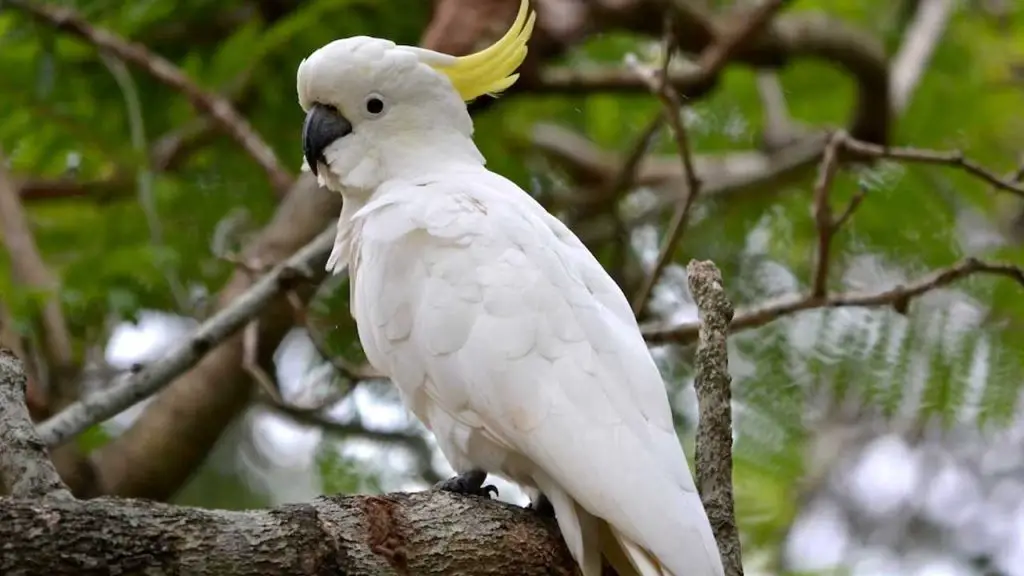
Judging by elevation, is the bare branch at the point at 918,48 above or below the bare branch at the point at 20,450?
below

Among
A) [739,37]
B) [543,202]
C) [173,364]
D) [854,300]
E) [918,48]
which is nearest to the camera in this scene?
[173,364]

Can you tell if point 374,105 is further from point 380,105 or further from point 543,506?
point 543,506

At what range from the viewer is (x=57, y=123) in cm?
Answer: 368

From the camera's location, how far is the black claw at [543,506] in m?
2.17

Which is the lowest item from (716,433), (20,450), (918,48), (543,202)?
(543,202)

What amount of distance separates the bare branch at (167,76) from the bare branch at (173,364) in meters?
0.67

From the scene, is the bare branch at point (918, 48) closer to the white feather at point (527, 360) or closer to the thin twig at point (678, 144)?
the thin twig at point (678, 144)

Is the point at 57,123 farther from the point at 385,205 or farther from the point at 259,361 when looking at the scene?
the point at 385,205

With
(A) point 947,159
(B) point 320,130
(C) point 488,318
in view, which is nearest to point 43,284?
(B) point 320,130

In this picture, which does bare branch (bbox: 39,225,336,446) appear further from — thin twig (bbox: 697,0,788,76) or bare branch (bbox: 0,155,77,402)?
thin twig (bbox: 697,0,788,76)

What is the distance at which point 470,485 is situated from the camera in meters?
2.29

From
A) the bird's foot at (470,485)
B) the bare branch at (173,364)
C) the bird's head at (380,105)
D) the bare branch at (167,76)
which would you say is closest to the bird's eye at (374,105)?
the bird's head at (380,105)

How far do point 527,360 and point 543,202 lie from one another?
6.91 feet

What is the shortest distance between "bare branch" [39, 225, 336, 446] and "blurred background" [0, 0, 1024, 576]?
17 cm
